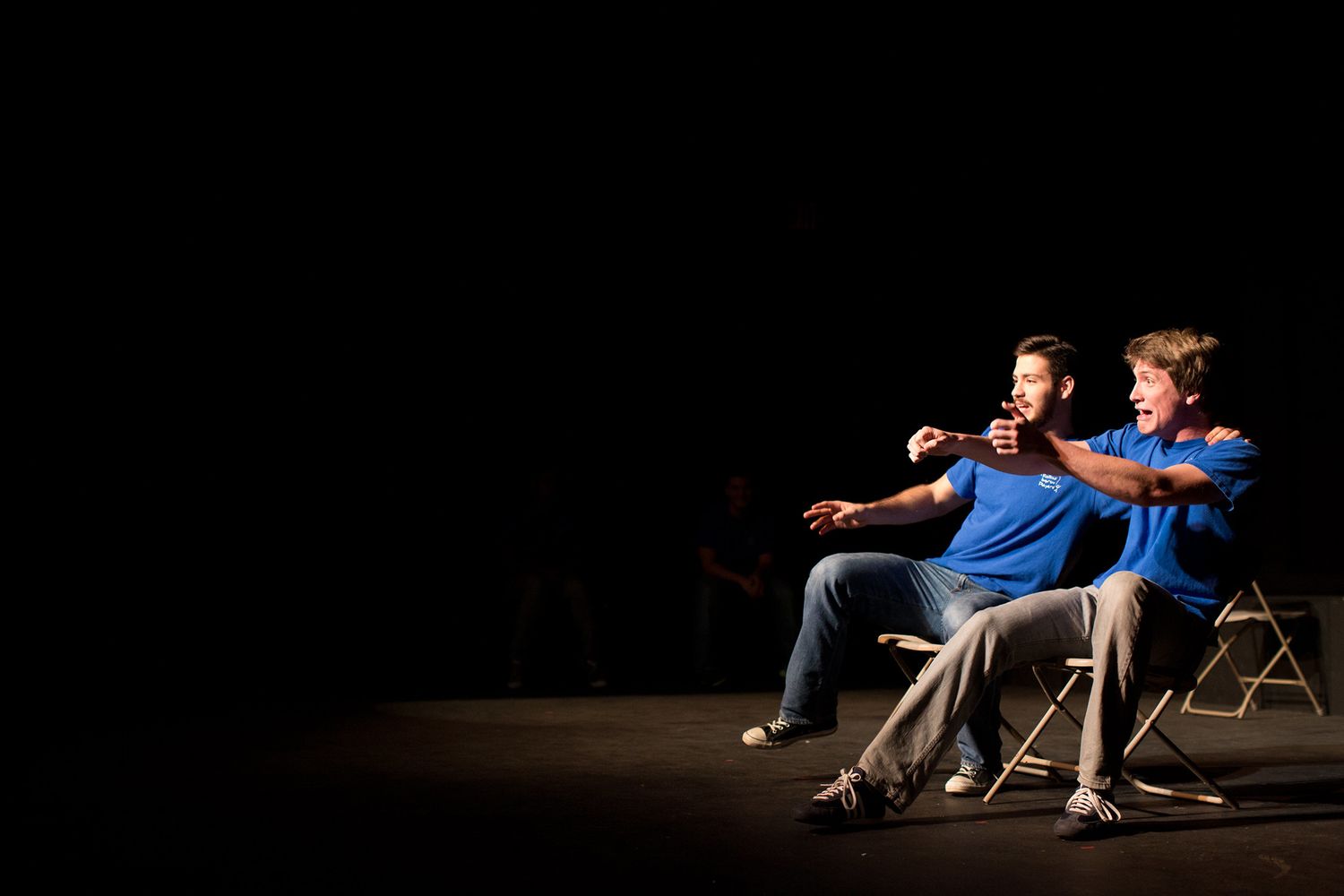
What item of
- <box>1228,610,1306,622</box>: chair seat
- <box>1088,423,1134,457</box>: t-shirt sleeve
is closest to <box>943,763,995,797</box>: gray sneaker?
<box>1088,423,1134,457</box>: t-shirt sleeve

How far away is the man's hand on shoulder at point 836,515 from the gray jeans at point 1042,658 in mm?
515

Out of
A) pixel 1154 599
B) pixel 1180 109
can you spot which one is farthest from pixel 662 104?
pixel 1154 599

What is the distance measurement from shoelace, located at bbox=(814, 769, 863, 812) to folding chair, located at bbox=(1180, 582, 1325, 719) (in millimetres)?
3072

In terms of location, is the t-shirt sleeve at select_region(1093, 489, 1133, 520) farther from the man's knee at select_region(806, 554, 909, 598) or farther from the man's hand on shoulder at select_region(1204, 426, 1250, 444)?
the man's knee at select_region(806, 554, 909, 598)

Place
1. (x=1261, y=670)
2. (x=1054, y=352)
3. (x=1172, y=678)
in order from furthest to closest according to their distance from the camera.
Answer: (x=1261, y=670), (x=1054, y=352), (x=1172, y=678)

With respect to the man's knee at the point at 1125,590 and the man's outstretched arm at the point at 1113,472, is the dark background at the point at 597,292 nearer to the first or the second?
the man's outstretched arm at the point at 1113,472

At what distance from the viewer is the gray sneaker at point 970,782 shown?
3389mm

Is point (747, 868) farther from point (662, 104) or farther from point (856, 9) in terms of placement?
point (662, 104)

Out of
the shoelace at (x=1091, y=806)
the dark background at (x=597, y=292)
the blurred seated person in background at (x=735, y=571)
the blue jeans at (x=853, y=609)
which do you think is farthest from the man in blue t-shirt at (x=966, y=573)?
the blurred seated person in background at (x=735, y=571)

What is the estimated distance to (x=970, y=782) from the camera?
341cm

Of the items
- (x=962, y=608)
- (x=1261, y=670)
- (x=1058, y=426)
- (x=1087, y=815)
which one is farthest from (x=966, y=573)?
(x=1261, y=670)

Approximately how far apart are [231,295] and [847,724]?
4.23 meters

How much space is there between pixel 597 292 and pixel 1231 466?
5450 mm

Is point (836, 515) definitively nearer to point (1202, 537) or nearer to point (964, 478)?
point (964, 478)
